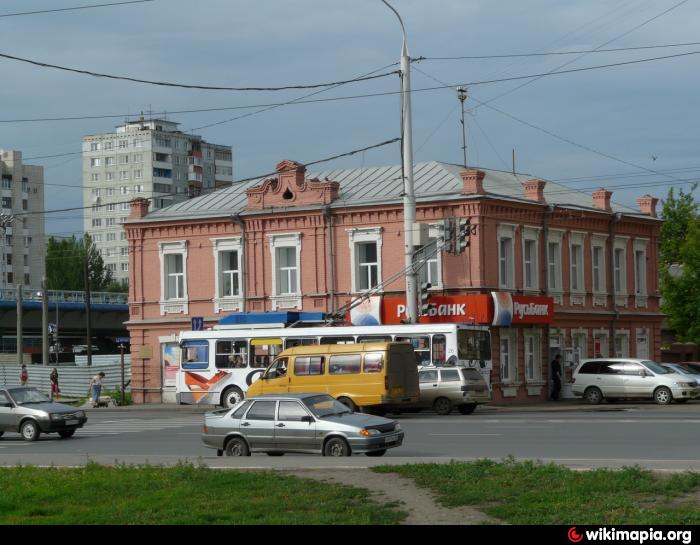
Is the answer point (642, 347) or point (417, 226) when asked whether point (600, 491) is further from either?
point (642, 347)

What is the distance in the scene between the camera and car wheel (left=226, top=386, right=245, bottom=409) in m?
44.1

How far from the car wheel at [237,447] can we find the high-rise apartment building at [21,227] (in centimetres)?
11846

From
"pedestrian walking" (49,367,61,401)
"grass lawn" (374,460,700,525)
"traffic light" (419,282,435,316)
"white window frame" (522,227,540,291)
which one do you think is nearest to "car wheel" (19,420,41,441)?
"traffic light" (419,282,435,316)

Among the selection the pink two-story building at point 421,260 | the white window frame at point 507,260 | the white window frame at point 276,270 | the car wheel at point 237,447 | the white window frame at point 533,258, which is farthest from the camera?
the white window frame at point 276,270

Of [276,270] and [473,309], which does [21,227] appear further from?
[473,309]

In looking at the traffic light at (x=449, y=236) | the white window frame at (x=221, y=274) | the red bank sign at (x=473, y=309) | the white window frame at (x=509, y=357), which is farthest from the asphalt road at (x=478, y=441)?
the white window frame at (x=221, y=274)

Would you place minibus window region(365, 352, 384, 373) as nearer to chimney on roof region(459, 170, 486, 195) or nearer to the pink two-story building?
the pink two-story building

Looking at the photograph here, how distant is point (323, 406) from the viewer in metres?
24.4

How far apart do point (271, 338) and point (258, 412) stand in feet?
62.1

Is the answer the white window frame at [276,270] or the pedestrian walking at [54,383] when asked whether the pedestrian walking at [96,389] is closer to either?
the pedestrian walking at [54,383]

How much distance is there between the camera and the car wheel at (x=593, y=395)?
45.8 metres

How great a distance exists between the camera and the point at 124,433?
115 ft

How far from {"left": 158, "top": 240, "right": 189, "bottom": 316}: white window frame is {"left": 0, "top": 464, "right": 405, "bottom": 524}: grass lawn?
117 feet
